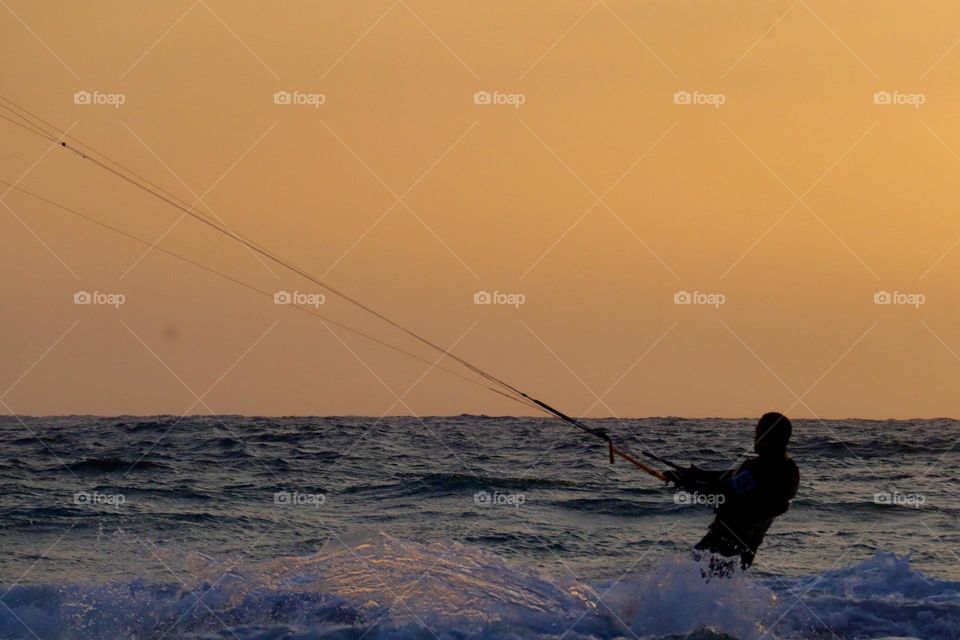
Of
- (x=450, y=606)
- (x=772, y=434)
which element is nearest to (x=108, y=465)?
(x=450, y=606)

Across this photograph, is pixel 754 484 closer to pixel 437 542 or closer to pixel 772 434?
pixel 772 434

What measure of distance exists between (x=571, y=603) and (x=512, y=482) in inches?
444

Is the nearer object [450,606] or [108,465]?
[450,606]

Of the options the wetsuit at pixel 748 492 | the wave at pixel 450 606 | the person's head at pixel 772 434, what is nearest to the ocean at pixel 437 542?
the wave at pixel 450 606

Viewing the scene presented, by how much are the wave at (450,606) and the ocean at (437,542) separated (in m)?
0.03

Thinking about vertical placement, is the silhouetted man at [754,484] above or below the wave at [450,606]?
above

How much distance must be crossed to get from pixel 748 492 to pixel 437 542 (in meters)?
6.58

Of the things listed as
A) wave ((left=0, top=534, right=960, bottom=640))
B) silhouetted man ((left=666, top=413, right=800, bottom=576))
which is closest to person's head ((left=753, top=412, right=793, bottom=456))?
silhouetted man ((left=666, top=413, right=800, bottom=576))

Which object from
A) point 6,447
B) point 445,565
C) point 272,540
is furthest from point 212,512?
point 6,447

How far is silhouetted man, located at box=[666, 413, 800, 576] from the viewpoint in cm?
1139

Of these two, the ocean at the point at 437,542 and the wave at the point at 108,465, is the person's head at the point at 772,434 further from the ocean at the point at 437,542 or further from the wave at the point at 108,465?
the wave at the point at 108,465

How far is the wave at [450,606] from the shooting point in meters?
11.7

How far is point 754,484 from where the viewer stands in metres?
11.5

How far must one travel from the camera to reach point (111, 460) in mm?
26375
